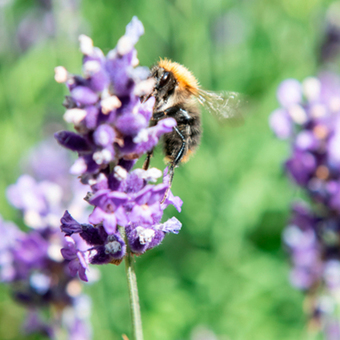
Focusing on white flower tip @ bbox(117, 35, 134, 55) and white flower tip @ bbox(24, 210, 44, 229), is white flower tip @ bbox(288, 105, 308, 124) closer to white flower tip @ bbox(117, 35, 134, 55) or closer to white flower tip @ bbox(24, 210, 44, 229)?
white flower tip @ bbox(24, 210, 44, 229)

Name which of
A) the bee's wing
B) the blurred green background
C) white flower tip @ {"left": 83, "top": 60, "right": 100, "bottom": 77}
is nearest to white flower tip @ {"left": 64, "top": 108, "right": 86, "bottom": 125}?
white flower tip @ {"left": 83, "top": 60, "right": 100, "bottom": 77}

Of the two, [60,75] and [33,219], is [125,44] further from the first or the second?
[33,219]

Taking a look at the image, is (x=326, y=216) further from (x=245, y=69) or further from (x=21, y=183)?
(x=245, y=69)

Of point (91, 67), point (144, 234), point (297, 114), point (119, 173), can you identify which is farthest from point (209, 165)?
point (91, 67)

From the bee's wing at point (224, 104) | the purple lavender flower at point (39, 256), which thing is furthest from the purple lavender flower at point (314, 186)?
the purple lavender flower at point (39, 256)

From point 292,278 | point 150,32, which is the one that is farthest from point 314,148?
point 150,32

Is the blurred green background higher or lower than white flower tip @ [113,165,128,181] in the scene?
higher

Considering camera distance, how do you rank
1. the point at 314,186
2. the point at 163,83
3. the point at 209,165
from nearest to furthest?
1. the point at 163,83
2. the point at 314,186
3. the point at 209,165
